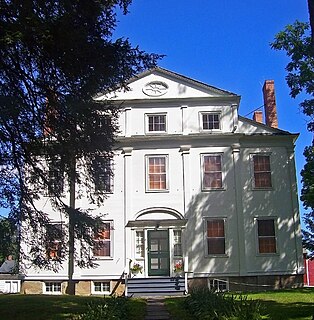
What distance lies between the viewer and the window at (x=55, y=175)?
506 inches

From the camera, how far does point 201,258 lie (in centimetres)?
2209

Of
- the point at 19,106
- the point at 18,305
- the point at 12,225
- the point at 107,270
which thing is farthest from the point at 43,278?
the point at 19,106

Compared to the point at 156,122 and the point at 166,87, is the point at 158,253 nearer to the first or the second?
the point at 156,122

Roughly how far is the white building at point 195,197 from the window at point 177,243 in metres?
0.05

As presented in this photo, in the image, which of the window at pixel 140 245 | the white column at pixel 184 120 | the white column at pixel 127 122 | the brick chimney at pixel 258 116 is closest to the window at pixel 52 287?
the window at pixel 140 245

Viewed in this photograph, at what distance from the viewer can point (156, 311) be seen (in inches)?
540

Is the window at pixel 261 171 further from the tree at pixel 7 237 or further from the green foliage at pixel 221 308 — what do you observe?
the tree at pixel 7 237

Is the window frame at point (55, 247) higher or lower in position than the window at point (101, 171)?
lower

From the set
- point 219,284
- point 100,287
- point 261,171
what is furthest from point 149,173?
point 219,284

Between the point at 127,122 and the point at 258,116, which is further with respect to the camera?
the point at 258,116

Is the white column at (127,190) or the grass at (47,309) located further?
the white column at (127,190)

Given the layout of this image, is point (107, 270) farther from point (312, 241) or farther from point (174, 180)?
point (312, 241)

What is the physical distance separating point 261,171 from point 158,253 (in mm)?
6246

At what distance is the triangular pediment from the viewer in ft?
77.7
